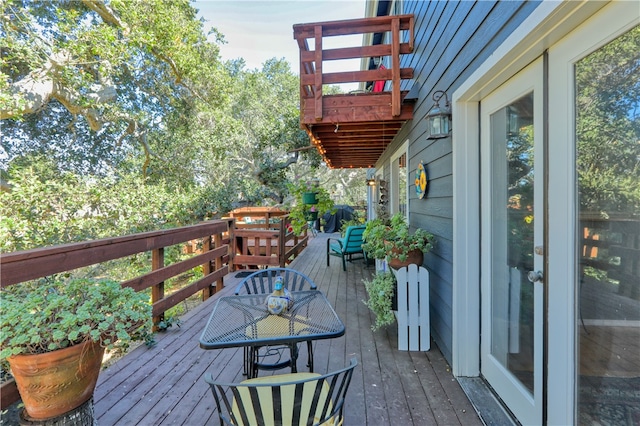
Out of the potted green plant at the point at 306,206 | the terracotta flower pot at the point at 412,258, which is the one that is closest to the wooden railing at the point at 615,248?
the terracotta flower pot at the point at 412,258

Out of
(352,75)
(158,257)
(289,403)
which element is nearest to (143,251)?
(158,257)

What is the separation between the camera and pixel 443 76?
2.37 meters

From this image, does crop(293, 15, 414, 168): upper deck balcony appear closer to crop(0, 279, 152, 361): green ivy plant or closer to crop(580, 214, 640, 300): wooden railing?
crop(580, 214, 640, 300): wooden railing

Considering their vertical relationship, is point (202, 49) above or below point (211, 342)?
above

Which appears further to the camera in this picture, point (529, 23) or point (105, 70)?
point (105, 70)

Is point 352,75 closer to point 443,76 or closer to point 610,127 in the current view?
point 443,76

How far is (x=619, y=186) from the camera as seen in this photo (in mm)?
1033

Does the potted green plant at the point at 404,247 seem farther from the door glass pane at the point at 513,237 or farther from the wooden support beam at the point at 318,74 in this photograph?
the wooden support beam at the point at 318,74

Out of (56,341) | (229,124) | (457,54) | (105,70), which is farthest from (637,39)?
(229,124)

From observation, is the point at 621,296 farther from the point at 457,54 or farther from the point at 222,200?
the point at 222,200

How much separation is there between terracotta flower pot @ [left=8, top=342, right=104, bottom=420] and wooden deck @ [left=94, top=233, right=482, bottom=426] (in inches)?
12.9

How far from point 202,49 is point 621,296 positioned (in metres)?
9.48

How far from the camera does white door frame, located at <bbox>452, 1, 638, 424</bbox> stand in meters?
1.13

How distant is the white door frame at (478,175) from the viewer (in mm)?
1127
